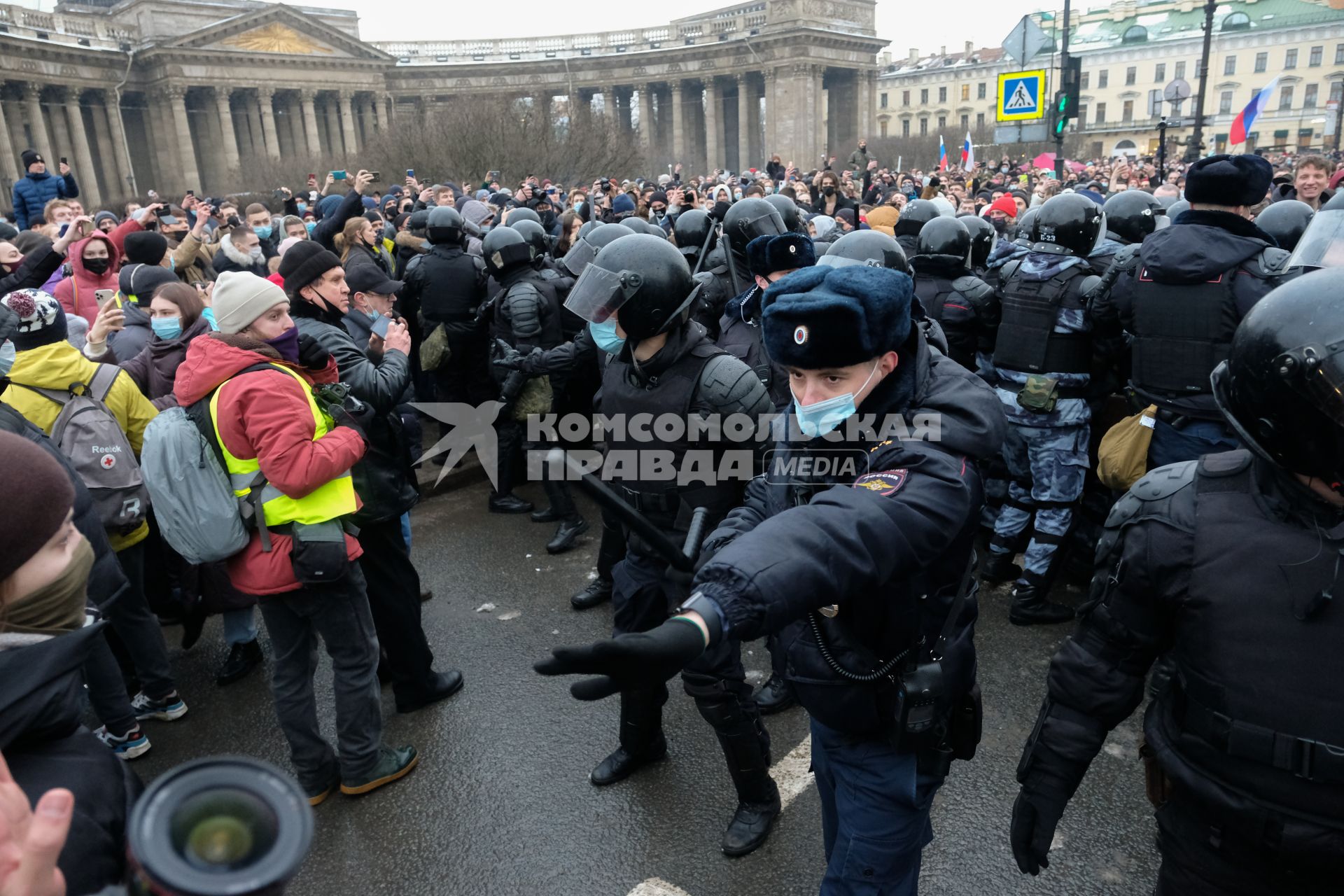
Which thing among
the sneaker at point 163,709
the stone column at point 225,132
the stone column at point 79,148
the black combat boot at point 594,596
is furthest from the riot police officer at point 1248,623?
the stone column at point 225,132

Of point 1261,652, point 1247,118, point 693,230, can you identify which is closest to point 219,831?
point 1261,652

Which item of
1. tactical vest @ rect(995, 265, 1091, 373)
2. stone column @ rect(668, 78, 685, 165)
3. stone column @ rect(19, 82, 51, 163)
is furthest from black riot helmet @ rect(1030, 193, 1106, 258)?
stone column @ rect(668, 78, 685, 165)

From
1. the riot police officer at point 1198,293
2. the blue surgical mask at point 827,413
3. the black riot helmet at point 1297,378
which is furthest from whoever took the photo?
the riot police officer at point 1198,293

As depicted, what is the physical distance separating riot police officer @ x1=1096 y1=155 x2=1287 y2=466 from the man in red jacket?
3626 millimetres

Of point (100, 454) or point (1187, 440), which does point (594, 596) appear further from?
point (1187, 440)

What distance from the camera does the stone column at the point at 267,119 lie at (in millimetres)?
55781

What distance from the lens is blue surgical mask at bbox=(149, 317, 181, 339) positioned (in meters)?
4.48

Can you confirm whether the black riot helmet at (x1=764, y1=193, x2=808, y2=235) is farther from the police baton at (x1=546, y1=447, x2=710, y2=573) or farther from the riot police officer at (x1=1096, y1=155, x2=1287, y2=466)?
the police baton at (x1=546, y1=447, x2=710, y2=573)

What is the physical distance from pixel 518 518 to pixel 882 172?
1748cm

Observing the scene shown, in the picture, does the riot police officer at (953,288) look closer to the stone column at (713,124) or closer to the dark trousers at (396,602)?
the dark trousers at (396,602)

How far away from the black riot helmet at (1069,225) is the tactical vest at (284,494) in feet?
12.8

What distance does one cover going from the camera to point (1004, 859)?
3.00 m

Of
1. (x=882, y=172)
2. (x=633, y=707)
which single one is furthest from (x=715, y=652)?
(x=882, y=172)

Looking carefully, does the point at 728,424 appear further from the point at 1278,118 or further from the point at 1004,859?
the point at 1278,118
